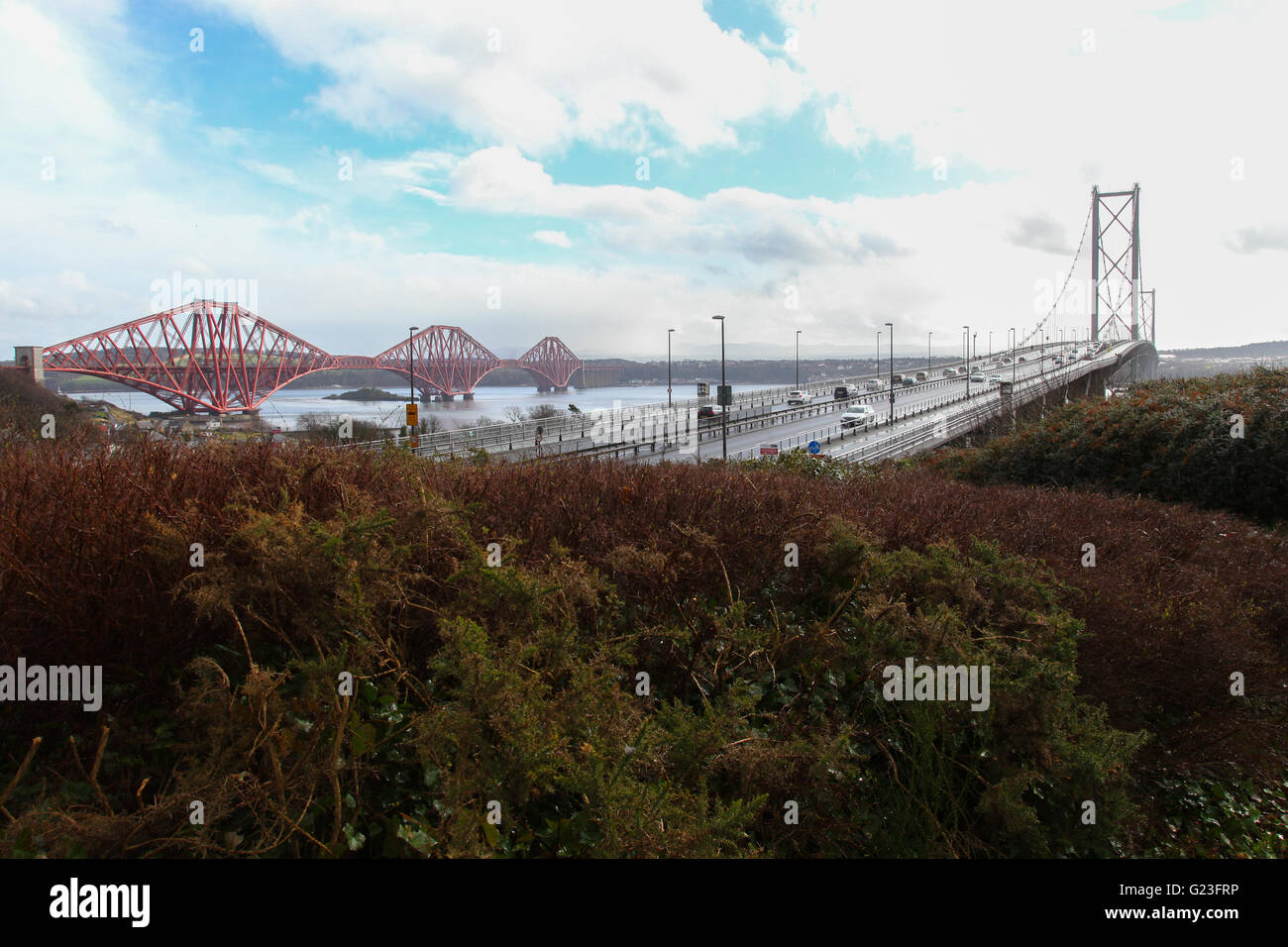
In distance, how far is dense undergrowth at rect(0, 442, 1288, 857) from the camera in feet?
10.5

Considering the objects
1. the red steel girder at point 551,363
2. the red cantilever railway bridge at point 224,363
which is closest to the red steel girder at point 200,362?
the red cantilever railway bridge at point 224,363

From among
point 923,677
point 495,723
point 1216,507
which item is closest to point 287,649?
point 495,723

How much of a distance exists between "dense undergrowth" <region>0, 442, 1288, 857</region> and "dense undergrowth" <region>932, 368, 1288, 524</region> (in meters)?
8.95

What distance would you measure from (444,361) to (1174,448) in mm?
69983

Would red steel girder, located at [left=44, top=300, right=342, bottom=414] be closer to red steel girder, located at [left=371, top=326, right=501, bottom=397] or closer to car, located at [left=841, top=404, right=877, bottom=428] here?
red steel girder, located at [left=371, top=326, right=501, bottom=397]

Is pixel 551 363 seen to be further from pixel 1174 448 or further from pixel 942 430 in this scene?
pixel 1174 448

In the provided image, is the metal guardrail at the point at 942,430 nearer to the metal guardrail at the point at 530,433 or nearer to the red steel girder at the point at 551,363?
the metal guardrail at the point at 530,433

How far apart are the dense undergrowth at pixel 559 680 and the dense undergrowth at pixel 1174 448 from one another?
8952 mm

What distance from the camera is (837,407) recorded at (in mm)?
60344

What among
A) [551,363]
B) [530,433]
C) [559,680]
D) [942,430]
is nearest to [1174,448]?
[559,680]

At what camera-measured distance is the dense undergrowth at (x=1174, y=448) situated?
43.6 feet

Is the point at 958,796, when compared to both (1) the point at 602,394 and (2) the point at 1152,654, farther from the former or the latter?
(1) the point at 602,394

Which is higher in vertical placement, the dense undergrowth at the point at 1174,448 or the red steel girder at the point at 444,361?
the red steel girder at the point at 444,361

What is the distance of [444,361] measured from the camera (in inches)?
2982
